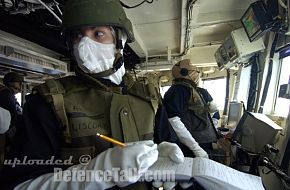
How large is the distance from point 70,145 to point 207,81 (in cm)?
612

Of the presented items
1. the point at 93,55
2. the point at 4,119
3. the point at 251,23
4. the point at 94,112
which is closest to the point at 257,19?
the point at 251,23

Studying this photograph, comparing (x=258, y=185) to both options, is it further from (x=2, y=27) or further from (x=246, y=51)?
(x=2, y=27)

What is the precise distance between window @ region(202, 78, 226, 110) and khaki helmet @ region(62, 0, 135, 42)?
5.11 meters

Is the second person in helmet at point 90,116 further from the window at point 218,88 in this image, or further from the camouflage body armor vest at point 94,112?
the window at point 218,88

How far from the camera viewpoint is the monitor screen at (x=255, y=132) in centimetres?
201

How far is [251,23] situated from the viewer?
2463 millimetres

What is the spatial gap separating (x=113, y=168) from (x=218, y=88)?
19.5 ft

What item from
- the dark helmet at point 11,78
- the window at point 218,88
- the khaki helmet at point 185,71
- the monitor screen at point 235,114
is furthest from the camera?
the window at point 218,88

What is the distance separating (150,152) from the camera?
0.75m

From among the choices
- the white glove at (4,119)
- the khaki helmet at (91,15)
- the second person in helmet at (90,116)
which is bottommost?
the white glove at (4,119)

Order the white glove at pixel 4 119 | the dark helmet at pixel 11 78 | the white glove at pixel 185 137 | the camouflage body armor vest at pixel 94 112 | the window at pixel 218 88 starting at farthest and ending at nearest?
1. the window at pixel 218 88
2. the dark helmet at pixel 11 78
3. the white glove at pixel 185 137
4. the white glove at pixel 4 119
5. the camouflage body armor vest at pixel 94 112

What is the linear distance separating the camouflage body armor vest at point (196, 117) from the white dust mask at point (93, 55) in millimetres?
1460

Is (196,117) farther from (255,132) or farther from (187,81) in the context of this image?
(255,132)

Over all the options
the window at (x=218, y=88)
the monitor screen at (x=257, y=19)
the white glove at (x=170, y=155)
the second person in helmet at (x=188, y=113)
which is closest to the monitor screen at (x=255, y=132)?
the second person in helmet at (x=188, y=113)
